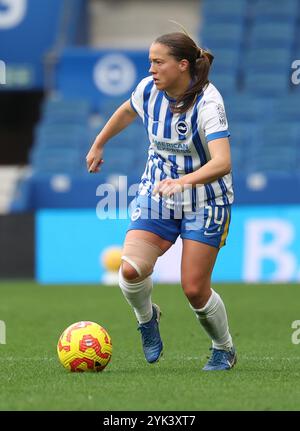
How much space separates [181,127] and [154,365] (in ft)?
5.23

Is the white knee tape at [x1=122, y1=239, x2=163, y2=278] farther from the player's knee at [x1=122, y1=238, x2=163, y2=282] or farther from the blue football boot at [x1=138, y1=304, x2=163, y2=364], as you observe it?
the blue football boot at [x1=138, y1=304, x2=163, y2=364]

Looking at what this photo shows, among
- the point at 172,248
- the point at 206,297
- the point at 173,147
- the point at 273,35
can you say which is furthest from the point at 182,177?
the point at 273,35

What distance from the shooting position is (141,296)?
269 inches

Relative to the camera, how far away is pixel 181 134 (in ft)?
21.6

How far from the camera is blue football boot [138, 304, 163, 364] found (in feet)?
22.9

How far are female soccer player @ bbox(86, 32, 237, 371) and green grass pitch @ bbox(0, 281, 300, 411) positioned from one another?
0.55 m

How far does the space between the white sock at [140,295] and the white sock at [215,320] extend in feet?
0.98

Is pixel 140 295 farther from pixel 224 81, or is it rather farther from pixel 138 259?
pixel 224 81

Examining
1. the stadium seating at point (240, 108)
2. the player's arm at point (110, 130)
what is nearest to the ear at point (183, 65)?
the player's arm at point (110, 130)

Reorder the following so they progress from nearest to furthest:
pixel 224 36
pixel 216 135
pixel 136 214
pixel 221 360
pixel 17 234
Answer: pixel 216 135
pixel 136 214
pixel 221 360
pixel 17 234
pixel 224 36

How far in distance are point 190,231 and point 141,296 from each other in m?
0.51

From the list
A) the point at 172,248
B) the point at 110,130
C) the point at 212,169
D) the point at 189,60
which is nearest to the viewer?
the point at 212,169

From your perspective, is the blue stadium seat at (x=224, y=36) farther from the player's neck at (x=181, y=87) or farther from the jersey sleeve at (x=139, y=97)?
Answer: the player's neck at (x=181, y=87)

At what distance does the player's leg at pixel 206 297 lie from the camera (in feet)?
21.7
